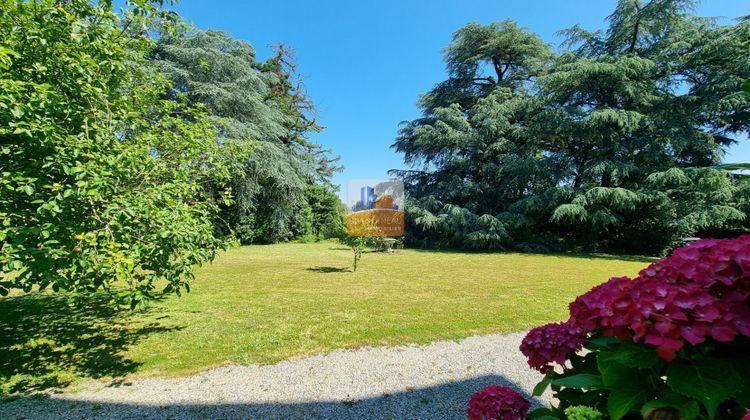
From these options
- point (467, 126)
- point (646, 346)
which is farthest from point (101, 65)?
point (467, 126)

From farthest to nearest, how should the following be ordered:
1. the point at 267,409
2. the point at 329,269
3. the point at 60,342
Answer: the point at 329,269 → the point at 60,342 → the point at 267,409

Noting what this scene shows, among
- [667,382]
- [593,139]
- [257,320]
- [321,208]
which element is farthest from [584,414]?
[321,208]

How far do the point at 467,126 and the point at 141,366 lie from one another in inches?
614

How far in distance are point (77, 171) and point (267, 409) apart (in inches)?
85.1

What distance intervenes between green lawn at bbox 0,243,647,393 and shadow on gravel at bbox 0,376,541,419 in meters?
0.47

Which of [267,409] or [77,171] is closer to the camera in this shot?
[77,171]

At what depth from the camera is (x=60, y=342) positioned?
373 centimetres

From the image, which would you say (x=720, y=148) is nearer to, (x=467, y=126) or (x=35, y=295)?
(x=467, y=126)

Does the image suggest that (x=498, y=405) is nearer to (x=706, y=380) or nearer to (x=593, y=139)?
(x=706, y=380)

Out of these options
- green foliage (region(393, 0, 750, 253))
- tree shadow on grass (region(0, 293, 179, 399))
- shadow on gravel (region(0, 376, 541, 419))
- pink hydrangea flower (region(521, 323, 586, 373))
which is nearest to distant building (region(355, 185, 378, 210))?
green foliage (region(393, 0, 750, 253))

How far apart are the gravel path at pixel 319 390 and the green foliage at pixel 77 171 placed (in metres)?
0.89

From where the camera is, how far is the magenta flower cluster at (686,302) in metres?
0.78

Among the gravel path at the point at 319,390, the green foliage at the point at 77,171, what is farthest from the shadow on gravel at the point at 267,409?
the green foliage at the point at 77,171

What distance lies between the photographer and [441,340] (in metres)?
3.86
